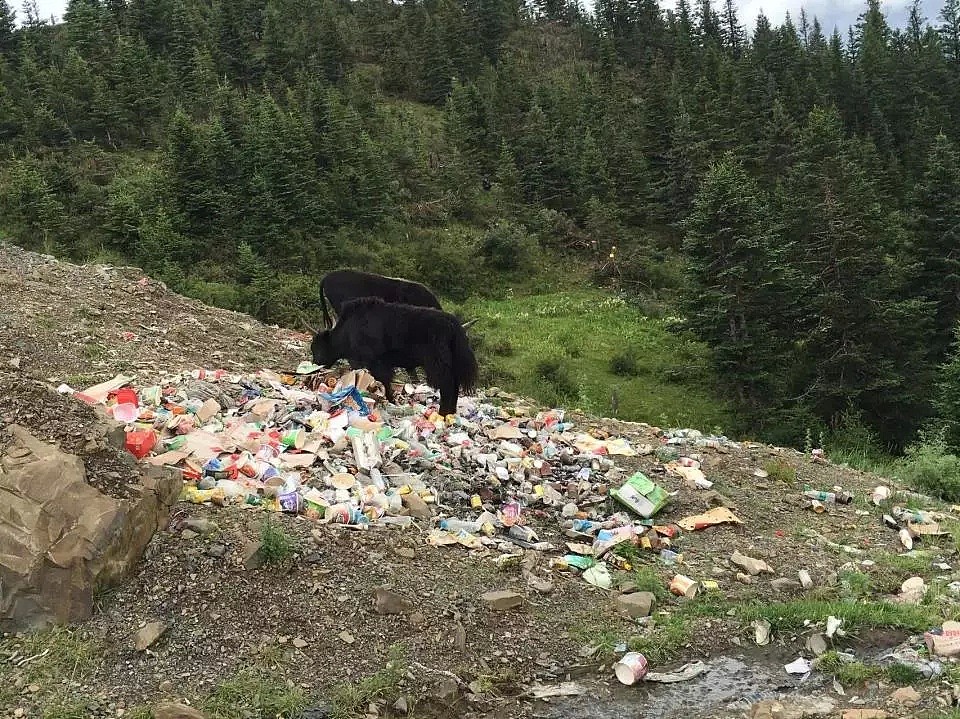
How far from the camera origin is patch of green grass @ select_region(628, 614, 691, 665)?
16.8 feet

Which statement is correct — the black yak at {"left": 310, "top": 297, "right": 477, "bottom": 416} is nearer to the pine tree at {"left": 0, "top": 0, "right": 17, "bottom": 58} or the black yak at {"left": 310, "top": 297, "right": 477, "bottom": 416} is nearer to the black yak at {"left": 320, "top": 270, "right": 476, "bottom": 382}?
the black yak at {"left": 320, "top": 270, "right": 476, "bottom": 382}

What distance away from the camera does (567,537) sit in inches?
266

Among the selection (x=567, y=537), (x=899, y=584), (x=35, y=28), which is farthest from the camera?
(x=35, y=28)

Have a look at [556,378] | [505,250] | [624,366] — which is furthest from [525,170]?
[556,378]

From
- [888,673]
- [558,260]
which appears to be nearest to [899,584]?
[888,673]

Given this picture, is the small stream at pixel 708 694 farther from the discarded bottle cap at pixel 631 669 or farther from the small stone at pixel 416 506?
the small stone at pixel 416 506

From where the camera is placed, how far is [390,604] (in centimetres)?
514

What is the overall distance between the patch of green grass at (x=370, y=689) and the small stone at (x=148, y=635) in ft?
3.74

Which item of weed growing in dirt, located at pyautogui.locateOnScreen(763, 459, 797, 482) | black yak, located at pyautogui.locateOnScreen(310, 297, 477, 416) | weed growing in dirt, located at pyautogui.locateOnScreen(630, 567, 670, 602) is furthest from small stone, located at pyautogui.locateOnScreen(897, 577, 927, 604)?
black yak, located at pyautogui.locateOnScreen(310, 297, 477, 416)

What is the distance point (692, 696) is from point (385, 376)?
5.53 m

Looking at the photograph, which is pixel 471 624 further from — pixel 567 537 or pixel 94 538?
pixel 94 538

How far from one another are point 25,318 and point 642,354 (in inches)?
647

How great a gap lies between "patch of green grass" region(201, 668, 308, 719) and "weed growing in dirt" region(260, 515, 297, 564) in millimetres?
913

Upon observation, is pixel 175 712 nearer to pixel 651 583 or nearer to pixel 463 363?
pixel 651 583
